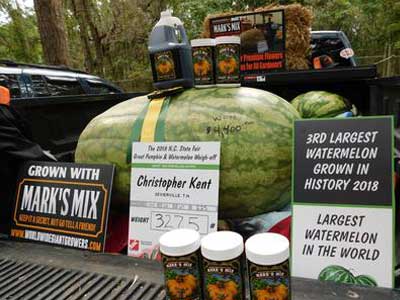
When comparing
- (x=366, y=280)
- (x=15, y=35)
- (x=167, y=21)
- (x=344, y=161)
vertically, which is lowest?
(x=366, y=280)

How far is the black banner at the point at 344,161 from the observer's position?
93cm

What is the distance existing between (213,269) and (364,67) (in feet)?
5.93

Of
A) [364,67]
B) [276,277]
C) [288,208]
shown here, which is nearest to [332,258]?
[276,277]

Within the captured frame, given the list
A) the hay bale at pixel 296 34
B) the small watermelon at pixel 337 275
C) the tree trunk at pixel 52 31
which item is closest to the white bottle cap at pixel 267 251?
the small watermelon at pixel 337 275

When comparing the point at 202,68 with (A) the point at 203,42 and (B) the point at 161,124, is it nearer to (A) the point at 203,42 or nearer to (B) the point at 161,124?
(A) the point at 203,42

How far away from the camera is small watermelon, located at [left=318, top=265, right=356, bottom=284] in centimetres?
90

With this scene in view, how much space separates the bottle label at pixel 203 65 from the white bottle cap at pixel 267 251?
694 mm

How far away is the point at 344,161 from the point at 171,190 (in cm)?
54

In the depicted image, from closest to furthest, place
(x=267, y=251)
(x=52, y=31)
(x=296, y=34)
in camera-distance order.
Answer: (x=267, y=251)
(x=296, y=34)
(x=52, y=31)

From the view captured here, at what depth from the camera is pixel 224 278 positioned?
2.52ft

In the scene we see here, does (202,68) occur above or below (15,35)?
below

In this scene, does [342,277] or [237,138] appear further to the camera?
[237,138]

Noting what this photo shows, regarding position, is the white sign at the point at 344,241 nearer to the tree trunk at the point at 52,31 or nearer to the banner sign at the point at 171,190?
the banner sign at the point at 171,190

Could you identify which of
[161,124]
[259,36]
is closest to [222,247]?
[161,124]
